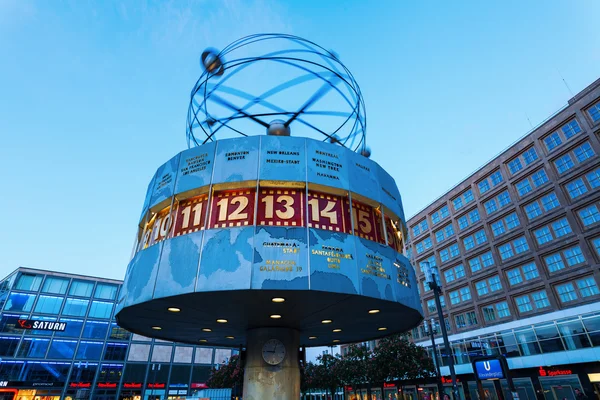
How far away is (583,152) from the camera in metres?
39.7

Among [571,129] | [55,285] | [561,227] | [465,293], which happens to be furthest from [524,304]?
[55,285]

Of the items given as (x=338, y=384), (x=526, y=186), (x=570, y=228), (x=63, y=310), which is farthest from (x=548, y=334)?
(x=63, y=310)

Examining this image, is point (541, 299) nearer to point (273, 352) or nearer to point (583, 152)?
point (583, 152)

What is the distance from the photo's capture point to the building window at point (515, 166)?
47.2 m

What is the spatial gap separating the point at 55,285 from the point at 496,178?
82407 millimetres

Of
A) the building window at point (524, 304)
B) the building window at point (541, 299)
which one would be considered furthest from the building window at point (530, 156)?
the building window at point (524, 304)

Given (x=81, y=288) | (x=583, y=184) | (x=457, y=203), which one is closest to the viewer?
(x=583, y=184)

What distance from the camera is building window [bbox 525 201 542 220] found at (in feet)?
142

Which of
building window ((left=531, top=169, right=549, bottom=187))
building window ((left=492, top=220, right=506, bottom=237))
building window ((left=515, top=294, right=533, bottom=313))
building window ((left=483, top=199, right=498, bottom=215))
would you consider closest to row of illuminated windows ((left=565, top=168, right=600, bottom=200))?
building window ((left=531, top=169, right=549, bottom=187))

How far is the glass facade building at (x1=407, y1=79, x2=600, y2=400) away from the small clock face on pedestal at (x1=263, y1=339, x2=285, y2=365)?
2834 centimetres

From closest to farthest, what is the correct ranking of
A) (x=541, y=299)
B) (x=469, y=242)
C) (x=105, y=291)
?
(x=541, y=299) → (x=469, y=242) → (x=105, y=291)

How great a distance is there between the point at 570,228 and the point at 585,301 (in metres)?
8.11

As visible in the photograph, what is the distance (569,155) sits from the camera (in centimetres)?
4106

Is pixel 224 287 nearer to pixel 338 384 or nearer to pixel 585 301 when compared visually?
pixel 585 301
